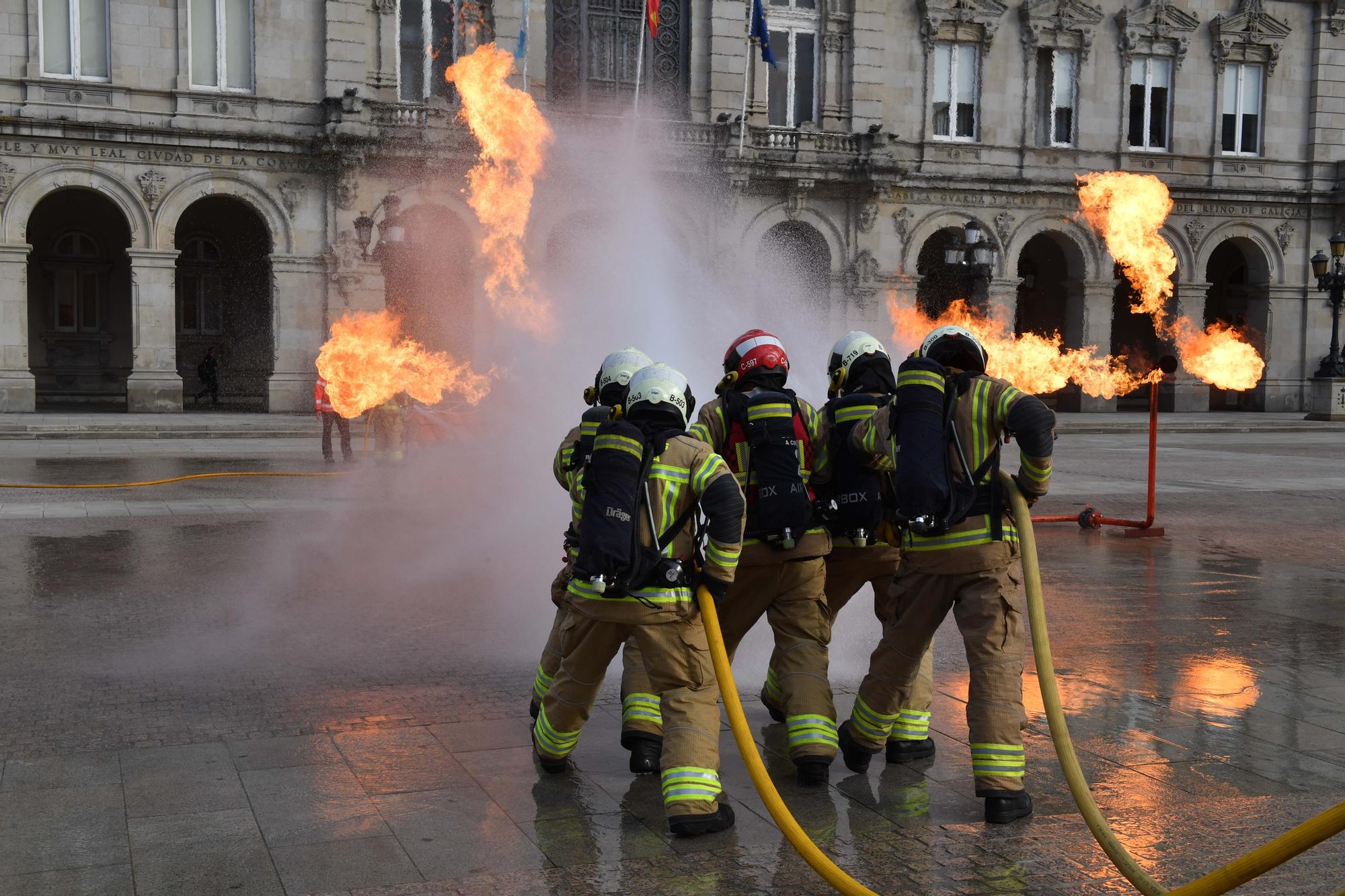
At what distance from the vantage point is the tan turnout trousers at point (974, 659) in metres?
5.52

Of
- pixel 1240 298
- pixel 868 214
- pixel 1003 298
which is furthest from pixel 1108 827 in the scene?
pixel 1240 298

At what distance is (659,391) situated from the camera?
5637 mm

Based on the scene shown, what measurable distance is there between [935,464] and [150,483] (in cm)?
1356

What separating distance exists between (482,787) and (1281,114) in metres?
40.0

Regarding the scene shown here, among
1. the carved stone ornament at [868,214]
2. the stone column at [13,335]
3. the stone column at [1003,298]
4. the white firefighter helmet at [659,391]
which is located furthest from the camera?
the stone column at [1003,298]

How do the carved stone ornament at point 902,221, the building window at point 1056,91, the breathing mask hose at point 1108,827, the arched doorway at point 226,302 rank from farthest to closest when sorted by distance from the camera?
the building window at point 1056,91 < the carved stone ornament at point 902,221 < the arched doorway at point 226,302 < the breathing mask hose at point 1108,827

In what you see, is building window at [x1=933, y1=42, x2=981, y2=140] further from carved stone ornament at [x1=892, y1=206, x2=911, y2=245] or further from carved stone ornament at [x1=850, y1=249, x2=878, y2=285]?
carved stone ornament at [x1=850, y1=249, x2=878, y2=285]

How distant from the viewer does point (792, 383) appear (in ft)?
36.5

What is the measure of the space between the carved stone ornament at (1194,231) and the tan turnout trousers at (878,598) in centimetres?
3511

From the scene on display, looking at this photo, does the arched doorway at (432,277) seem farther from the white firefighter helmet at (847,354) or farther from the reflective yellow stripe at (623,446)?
the reflective yellow stripe at (623,446)

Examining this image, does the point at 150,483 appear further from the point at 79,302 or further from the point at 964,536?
the point at 79,302

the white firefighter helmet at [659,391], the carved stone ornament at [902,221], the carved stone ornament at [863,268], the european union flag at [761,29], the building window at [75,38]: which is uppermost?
→ the european union flag at [761,29]

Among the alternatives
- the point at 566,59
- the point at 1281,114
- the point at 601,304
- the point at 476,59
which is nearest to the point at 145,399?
the point at 476,59

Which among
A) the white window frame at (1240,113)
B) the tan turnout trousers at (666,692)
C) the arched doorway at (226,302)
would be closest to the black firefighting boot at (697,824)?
the tan turnout trousers at (666,692)
